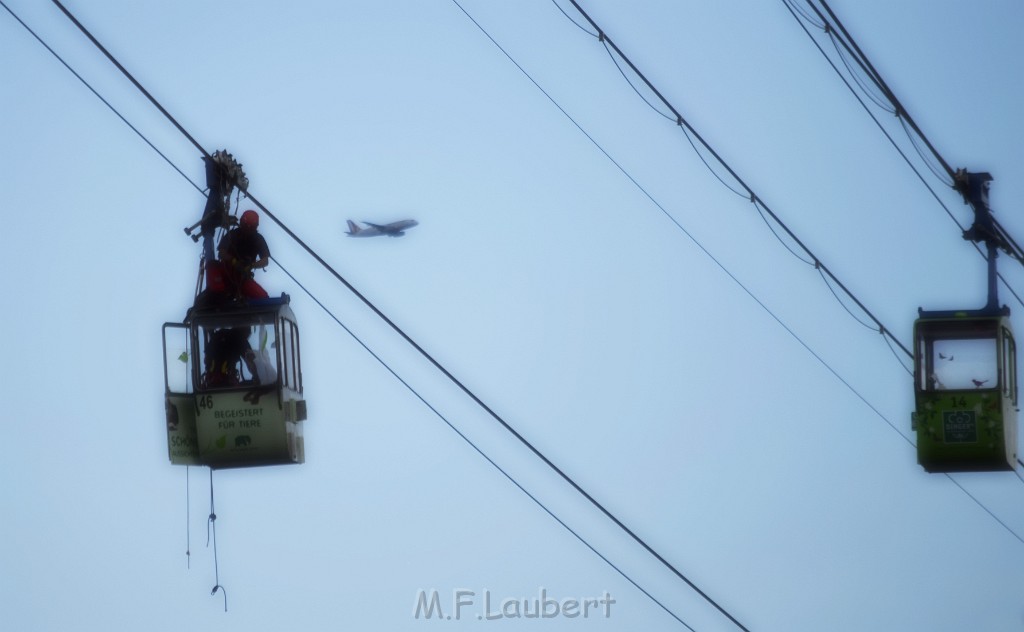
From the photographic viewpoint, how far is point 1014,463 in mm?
26141

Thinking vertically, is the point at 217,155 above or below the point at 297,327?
above

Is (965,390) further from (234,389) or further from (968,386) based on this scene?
(234,389)

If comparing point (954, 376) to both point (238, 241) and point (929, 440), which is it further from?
point (238, 241)

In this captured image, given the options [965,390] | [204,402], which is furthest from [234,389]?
[965,390]

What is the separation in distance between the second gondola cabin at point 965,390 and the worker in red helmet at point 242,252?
8487 mm

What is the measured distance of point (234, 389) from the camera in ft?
70.7

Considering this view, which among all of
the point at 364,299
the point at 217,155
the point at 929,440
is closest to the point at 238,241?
the point at 217,155

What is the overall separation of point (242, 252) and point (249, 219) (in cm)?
33

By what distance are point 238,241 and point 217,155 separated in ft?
2.84

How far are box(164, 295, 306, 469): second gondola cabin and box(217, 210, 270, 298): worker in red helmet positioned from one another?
0.28 m

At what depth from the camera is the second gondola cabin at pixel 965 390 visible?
84.5 ft

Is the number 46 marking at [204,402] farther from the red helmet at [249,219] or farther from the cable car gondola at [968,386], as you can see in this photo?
the cable car gondola at [968,386]

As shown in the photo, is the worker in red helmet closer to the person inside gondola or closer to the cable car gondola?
→ the person inside gondola

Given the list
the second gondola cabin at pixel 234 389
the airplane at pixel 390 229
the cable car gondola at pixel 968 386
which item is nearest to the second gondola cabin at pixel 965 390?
the cable car gondola at pixel 968 386
